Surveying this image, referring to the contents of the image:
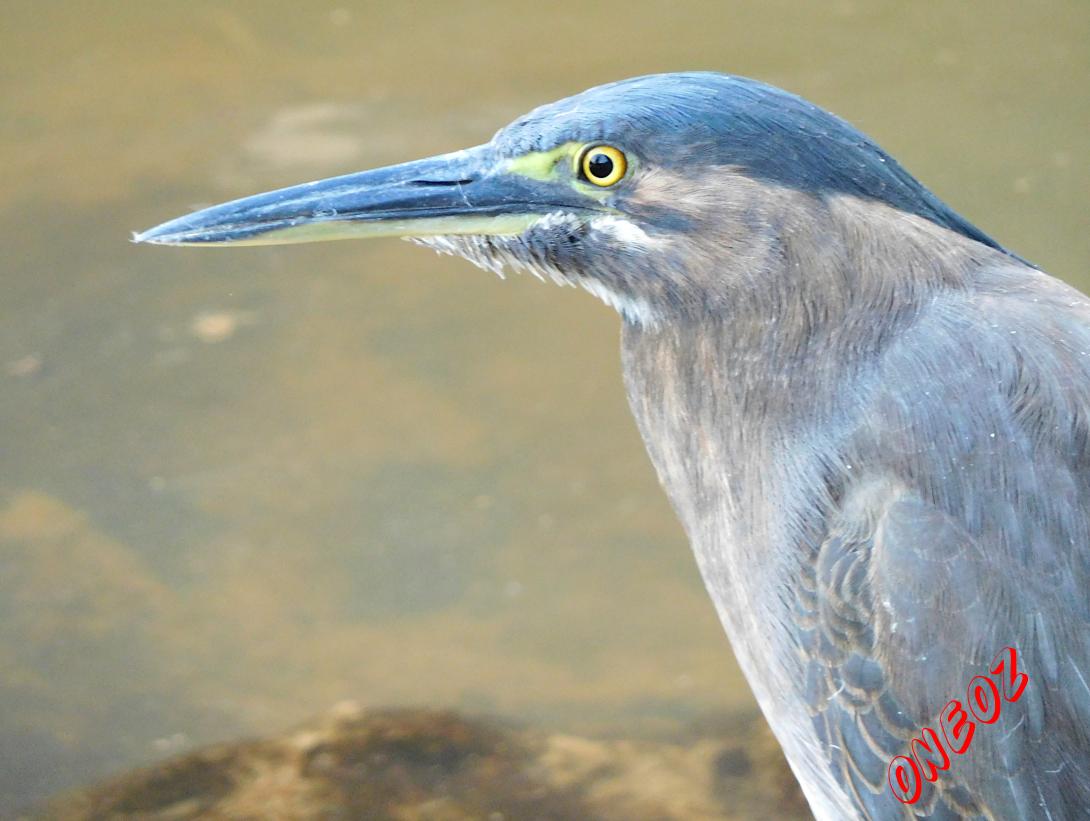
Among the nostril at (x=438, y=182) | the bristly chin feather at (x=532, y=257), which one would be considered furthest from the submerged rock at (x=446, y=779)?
the nostril at (x=438, y=182)

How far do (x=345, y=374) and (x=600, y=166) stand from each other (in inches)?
114

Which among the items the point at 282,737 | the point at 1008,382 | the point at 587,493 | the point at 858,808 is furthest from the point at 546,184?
the point at 587,493

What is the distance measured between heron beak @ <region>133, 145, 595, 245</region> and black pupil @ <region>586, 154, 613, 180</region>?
0.05 m

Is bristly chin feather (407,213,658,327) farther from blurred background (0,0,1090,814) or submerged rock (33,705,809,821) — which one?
blurred background (0,0,1090,814)

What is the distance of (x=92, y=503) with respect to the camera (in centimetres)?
473

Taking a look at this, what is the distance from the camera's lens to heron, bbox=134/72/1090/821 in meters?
2.21

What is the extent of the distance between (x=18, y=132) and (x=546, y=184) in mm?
4489

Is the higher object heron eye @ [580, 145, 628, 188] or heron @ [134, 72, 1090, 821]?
heron eye @ [580, 145, 628, 188]

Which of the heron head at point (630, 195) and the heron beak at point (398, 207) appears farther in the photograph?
the heron beak at point (398, 207)

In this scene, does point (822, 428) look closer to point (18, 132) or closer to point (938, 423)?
point (938, 423)

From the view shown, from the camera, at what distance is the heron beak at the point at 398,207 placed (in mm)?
2453

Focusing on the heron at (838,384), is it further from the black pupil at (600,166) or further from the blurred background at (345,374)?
the blurred background at (345,374)
